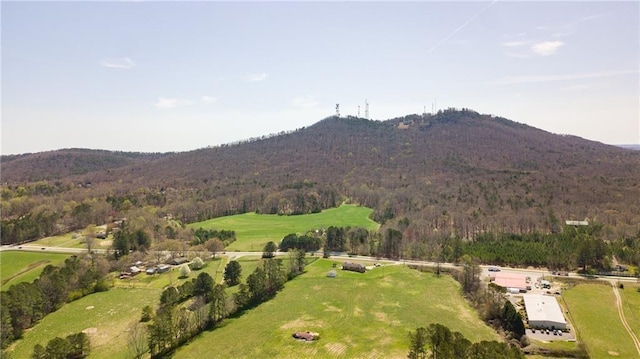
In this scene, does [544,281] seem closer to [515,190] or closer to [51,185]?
[515,190]

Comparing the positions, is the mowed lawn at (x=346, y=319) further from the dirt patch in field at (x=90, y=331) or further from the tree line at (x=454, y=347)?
the dirt patch in field at (x=90, y=331)

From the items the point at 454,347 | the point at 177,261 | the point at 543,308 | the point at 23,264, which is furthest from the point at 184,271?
the point at 543,308

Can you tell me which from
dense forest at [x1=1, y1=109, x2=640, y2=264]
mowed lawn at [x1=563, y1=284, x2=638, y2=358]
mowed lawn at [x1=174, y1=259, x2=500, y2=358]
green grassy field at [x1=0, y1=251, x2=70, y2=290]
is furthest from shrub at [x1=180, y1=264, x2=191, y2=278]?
mowed lawn at [x1=563, y1=284, x2=638, y2=358]

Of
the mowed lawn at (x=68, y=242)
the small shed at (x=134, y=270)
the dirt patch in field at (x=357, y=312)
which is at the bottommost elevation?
the dirt patch in field at (x=357, y=312)

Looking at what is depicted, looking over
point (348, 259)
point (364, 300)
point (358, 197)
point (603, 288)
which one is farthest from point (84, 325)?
point (358, 197)

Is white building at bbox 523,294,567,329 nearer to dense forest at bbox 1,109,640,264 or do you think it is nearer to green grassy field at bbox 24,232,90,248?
dense forest at bbox 1,109,640,264

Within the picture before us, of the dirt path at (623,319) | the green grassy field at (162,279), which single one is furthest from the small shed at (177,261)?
the dirt path at (623,319)
